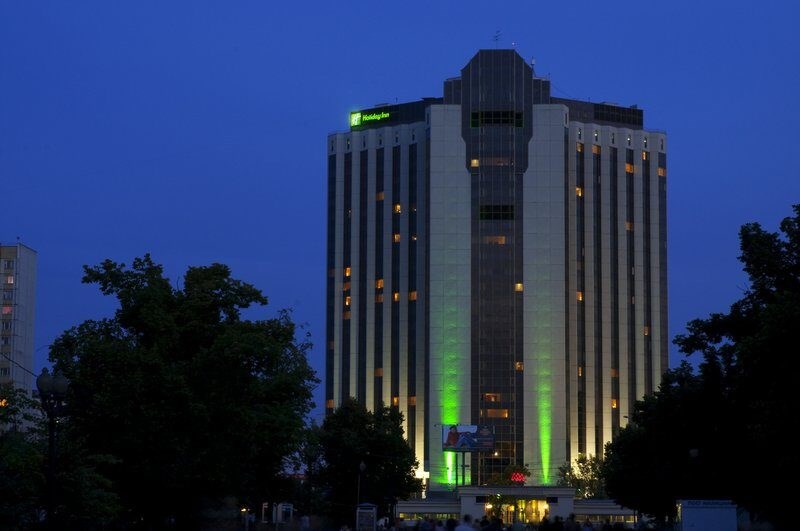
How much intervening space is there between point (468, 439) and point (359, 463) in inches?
1582

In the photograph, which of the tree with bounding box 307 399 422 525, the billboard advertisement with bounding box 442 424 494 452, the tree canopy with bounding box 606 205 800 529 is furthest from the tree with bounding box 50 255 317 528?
the billboard advertisement with bounding box 442 424 494 452

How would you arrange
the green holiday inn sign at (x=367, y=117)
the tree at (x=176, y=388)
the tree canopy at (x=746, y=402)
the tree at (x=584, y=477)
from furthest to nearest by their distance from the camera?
the green holiday inn sign at (x=367, y=117) < the tree at (x=584, y=477) < the tree at (x=176, y=388) < the tree canopy at (x=746, y=402)

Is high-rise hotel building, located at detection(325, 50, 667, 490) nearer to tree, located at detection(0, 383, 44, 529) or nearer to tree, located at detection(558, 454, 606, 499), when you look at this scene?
tree, located at detection(558, 454, 606, 499)

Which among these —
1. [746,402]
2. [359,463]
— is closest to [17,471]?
[746,402]

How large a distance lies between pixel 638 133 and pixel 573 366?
36.4m

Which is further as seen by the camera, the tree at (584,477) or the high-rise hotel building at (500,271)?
the high-rise hotel building at (500,271)

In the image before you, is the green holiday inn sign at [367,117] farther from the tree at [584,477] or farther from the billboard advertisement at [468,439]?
the tree at [584,477]

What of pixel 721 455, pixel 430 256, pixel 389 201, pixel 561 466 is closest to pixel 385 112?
pixel 389 201

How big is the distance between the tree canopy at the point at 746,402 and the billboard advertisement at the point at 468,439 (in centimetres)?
6690

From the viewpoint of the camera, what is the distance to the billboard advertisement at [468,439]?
503 feet

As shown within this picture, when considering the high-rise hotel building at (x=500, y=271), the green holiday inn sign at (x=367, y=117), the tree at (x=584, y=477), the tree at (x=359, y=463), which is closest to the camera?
the tree at (x=359, y=463)

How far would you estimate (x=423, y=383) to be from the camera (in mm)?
169125

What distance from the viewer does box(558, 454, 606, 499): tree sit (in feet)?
517

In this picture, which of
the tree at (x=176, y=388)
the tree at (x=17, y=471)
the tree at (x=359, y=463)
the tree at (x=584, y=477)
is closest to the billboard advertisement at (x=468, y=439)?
the tree at (x=584, y=477)
